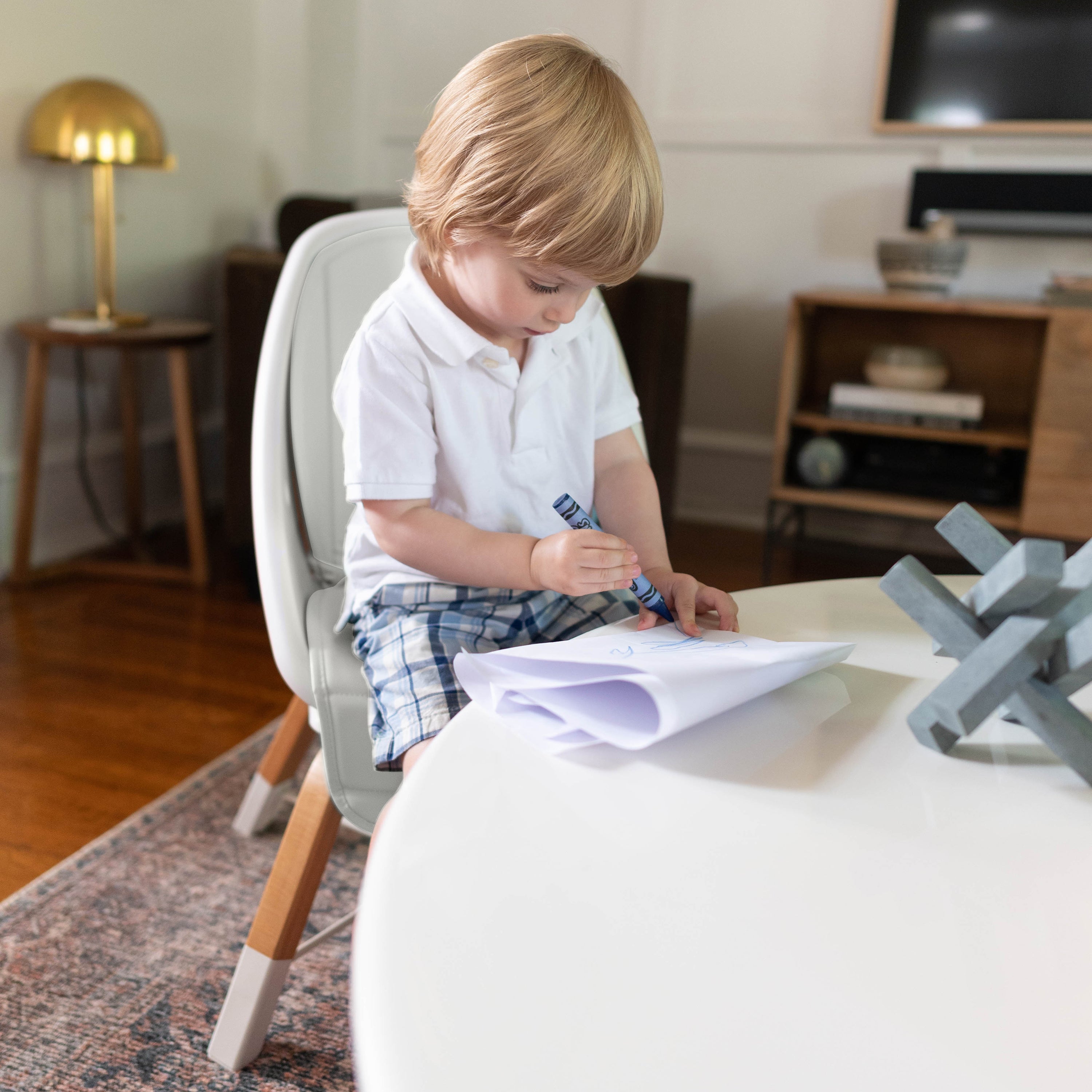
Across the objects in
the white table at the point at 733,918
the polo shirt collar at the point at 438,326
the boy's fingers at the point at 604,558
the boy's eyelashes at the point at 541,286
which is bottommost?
the white table at the point at 733,918

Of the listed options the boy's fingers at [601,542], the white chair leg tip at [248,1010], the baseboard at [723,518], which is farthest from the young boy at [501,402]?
the baseboard at [723,518]

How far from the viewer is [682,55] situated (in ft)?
8.58

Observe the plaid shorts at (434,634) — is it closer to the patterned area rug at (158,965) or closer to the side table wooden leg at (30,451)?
the patterned area rug at (158,965)

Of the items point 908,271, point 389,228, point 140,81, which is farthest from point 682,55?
point 389,228

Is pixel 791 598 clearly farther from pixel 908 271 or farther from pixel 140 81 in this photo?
pixel 140 81

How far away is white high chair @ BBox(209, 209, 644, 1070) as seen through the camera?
0.80m

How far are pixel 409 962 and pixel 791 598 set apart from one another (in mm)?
439

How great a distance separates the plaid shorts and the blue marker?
0.13 m

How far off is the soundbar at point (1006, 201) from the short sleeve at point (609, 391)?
1.81 metres

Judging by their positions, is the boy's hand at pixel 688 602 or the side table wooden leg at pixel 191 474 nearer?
the boy's hand at pixel 688 602

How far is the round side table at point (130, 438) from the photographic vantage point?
6.57ft

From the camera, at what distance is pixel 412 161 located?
2826 millimetres

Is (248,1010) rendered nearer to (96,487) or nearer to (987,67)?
(96,487)

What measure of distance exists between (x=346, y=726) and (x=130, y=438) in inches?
69.4
